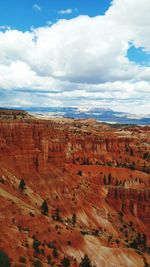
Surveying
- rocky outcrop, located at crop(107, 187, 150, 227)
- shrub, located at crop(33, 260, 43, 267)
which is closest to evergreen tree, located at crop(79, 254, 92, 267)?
shrub, located at crop(33, 260, 43, 267)

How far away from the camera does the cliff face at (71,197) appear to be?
7056cm

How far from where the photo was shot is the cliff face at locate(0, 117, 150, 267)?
2778 inches

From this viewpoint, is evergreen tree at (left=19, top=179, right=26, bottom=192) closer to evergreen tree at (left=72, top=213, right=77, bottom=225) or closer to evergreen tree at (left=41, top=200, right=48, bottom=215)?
evergreen tree at (left=41, top=200, right=48, bottom=215)

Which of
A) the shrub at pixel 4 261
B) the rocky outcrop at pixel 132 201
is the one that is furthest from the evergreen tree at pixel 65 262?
the rocky outcrop at pixel 132 201

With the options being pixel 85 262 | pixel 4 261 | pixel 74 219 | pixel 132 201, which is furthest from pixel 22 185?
pixel 4 261

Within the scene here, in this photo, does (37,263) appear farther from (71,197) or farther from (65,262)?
(71,197)

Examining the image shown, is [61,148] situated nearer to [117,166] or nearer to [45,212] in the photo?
[117,166]

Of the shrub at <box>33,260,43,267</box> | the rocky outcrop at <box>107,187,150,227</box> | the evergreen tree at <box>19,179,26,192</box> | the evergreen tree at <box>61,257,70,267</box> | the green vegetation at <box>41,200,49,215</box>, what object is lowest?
the rocky outcrop at <box>107,187,150,227</box>

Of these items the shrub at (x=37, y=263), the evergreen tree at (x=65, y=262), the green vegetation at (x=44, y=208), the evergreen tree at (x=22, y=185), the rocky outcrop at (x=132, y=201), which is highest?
the evergreen tree at (x=22, y=185)

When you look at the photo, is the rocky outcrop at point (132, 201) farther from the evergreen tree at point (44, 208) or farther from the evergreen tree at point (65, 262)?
the evergreen tree at point (65, 262)

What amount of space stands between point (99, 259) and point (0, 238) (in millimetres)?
22622

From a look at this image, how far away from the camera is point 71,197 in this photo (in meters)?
102

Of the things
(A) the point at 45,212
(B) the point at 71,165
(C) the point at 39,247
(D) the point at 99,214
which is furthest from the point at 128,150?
(C) the point at 39,247

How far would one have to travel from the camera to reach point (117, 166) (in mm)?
132375
